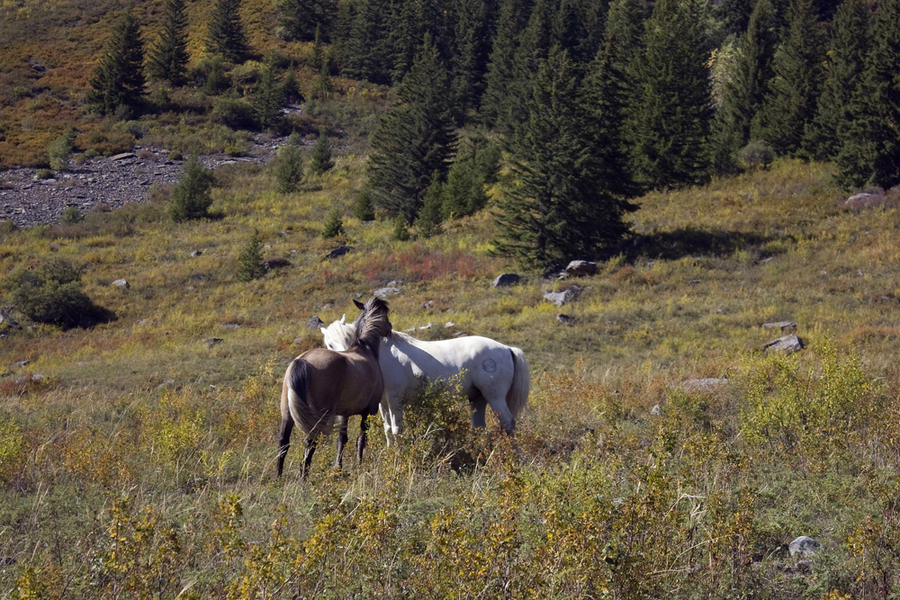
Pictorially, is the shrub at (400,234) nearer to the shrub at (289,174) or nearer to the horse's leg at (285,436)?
the shrub at (289,174)

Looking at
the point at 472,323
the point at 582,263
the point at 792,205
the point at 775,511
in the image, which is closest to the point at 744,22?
the point at 792,205

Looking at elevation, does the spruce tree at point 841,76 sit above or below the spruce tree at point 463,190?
above

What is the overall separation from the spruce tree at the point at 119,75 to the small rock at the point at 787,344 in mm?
46614

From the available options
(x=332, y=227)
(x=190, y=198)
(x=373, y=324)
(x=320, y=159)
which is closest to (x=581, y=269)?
(x=332, y=227)

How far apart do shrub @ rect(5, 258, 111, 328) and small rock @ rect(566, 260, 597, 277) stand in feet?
48.5

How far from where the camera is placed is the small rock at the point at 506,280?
842 inches

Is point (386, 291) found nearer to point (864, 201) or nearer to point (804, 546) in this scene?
point (864, 201)

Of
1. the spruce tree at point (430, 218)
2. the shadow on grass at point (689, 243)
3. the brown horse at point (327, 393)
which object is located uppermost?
the brown horse at point (327, 393)

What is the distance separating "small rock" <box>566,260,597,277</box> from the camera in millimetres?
21455

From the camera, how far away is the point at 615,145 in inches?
986

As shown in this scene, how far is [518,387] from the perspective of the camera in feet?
24.7

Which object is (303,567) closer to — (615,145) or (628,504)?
(628,504)

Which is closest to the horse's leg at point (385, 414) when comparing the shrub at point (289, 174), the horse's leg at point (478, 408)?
the horse's leg at point (478, 408)

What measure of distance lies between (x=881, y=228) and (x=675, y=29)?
16.1m
